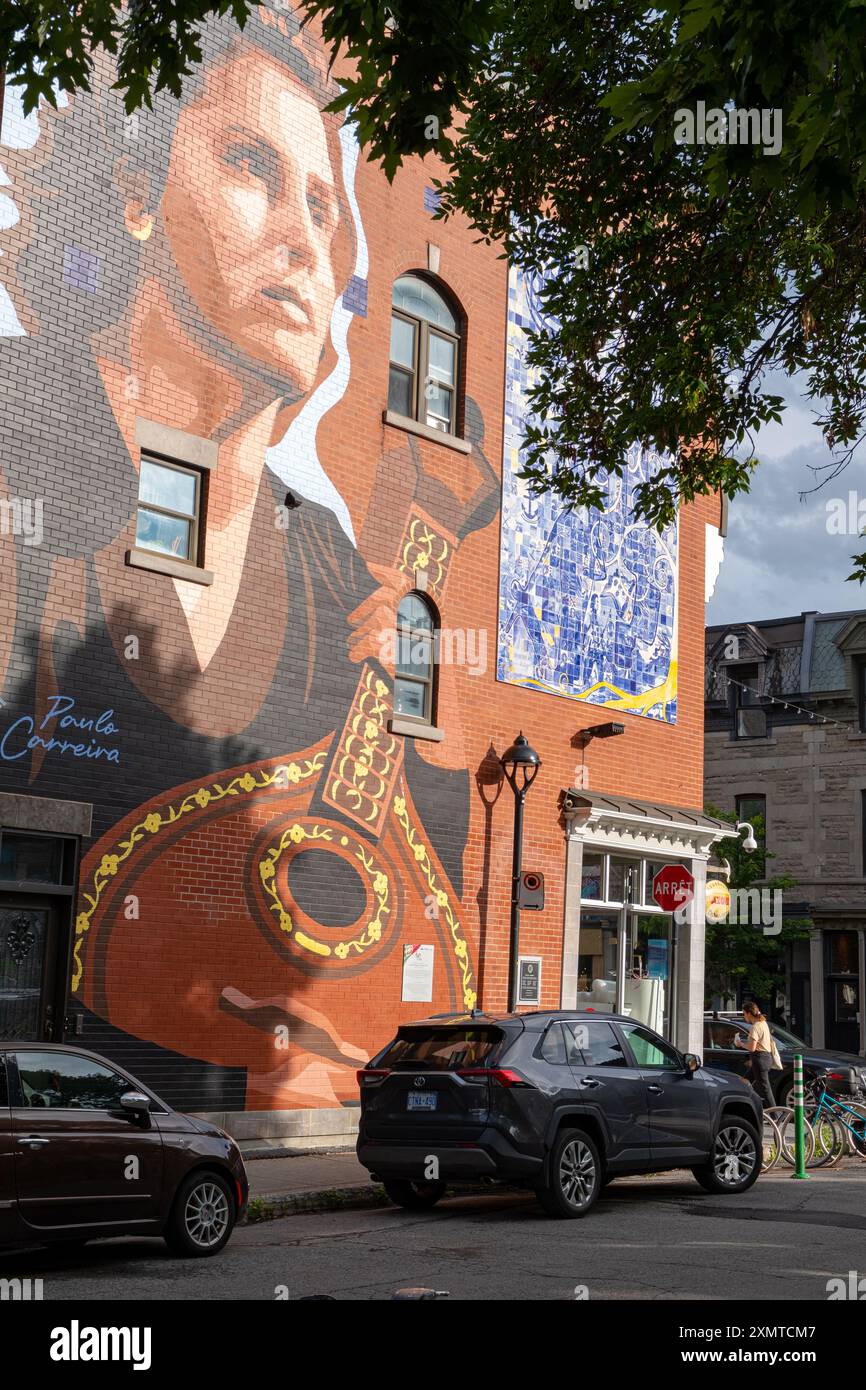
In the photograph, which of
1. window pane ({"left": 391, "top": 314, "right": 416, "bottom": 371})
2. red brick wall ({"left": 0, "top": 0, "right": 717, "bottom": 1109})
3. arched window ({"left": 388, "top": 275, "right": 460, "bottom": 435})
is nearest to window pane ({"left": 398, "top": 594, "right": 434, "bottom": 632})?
red brick wall ({"left": 0, "top": 0, "right": 717, "bottom": 1109})

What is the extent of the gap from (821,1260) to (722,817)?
32.0m

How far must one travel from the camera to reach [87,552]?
48.6 ft

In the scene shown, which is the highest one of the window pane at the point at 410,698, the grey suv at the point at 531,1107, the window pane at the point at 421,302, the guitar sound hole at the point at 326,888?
the window pane at the point at 421,302

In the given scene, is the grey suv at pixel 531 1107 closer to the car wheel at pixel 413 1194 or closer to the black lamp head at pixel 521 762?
the car wheel at pixel 413 1194

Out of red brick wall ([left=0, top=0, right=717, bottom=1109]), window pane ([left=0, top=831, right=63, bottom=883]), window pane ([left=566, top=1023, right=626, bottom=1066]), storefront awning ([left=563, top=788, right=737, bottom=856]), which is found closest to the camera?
window pane ([left=566, top=1023, right=626, bottom=1066])

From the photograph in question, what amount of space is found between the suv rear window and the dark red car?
235cm

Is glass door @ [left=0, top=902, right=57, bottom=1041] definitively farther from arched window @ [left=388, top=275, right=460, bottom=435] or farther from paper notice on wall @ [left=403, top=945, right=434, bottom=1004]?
arched window @ [left=388, top=275, right=460, bottom=435]

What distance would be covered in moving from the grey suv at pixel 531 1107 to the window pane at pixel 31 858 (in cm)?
347

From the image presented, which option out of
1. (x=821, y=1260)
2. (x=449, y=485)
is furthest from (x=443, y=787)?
(x=821, y=1260)

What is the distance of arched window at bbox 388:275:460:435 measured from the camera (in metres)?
19.1

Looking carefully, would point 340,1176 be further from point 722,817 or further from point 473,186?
point 722,817

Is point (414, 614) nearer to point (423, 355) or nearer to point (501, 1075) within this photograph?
point (423, 355)

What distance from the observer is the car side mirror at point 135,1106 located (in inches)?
401

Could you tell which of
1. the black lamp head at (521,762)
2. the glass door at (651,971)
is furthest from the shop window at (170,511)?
the glass door at (651,971)
